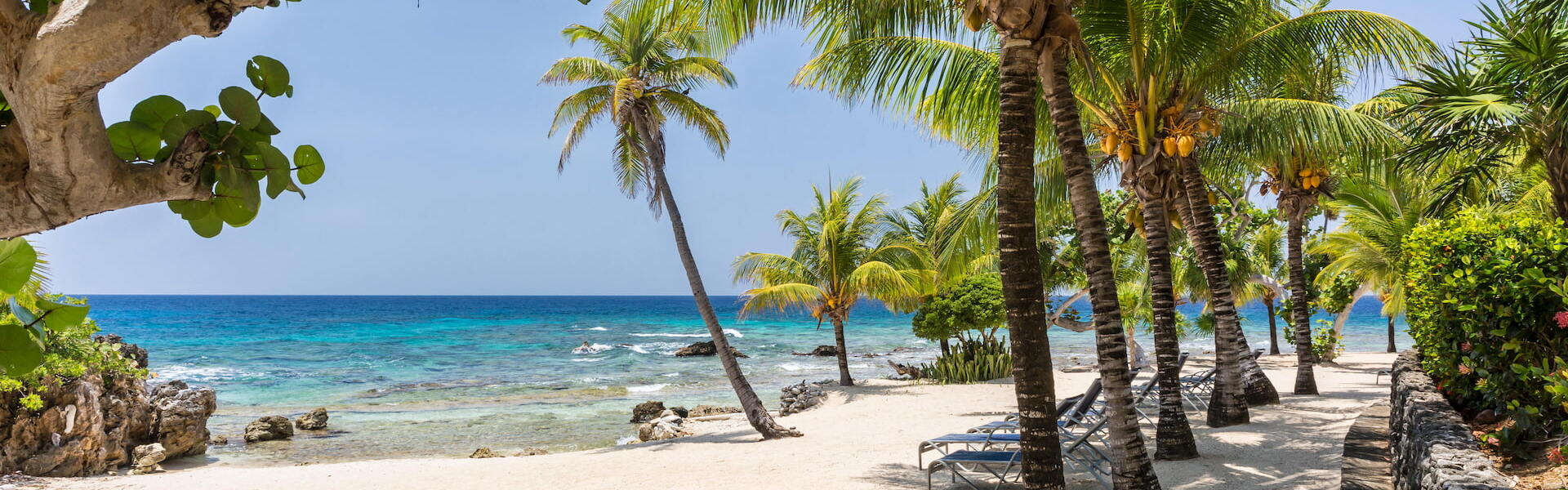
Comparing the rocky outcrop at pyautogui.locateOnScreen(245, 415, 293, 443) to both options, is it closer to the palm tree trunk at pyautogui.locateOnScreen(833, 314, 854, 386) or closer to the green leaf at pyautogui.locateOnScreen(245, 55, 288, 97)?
the palm tree trunk at pyautogui.locateOnScreen(833, 314, 854, 386)

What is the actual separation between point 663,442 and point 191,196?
40.9 ft

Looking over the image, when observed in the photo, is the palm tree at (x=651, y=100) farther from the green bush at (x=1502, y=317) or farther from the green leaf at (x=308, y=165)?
the green leaf at (x=308, y=165)

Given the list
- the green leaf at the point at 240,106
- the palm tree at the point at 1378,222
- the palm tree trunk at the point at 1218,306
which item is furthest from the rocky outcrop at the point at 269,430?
the palm tree at the point at 1378,222

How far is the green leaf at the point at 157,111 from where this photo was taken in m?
1.04

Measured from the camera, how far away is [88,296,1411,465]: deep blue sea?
17.8 m

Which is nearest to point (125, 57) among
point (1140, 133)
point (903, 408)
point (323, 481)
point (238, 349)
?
point (1140, 133)

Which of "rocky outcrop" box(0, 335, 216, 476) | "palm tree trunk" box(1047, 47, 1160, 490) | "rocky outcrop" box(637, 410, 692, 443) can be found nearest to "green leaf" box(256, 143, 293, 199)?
"palm tree trunk" box(1047, 47, 1160, 490)

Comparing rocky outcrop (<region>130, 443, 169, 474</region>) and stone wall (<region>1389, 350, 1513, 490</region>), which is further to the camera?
rocky outcrop (<region>130, 443, 169, 474</region>)

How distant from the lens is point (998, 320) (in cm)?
2036

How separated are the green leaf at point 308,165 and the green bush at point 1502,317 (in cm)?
498

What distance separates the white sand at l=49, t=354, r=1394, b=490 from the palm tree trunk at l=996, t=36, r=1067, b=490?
2217 mm

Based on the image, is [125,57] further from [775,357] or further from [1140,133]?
[775,357]

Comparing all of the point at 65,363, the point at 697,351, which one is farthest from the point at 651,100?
the point at 697,351

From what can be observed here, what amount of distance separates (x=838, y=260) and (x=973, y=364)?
410 cm
